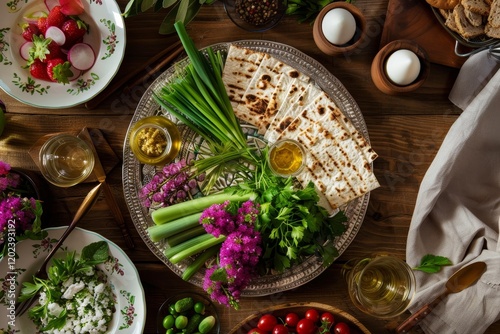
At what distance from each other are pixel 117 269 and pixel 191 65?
0.73 metres

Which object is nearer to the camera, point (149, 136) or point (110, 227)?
point (149, 136)

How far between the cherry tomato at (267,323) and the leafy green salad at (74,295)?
20.3 inches

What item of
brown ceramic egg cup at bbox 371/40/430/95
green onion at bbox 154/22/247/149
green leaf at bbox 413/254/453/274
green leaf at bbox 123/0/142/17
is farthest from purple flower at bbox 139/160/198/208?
green leaf at bbox 413/254/453/274

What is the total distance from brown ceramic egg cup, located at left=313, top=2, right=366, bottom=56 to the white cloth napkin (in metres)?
0.38

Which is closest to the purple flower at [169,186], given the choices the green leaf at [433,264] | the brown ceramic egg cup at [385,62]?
the brown ceramic egg cup at [385,62]

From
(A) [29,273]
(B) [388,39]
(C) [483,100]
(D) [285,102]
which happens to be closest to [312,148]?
(D) [285,102]

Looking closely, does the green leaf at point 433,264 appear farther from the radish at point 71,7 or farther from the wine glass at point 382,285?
the radish at point 71,7

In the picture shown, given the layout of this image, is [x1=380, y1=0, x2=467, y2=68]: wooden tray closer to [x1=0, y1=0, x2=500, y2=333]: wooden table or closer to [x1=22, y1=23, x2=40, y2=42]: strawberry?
[x1=0, y1=0, x2=500, y2=333]: wooden table

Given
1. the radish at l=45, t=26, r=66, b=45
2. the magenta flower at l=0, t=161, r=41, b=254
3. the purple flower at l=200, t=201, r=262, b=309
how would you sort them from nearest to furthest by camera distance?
the purple flower at l=200, t=201, r=262, b=309 → the magenta flower at l=0, t=161, r=41, b=254 → the radish at l=45, t=26, r=66, b=45

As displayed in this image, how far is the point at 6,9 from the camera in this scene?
1.69 meters

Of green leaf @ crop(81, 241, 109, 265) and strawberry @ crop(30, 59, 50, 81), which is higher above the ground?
strawberry @ crop(30, 59, 50, 81)

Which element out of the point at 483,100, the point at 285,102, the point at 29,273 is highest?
the point at 483,100

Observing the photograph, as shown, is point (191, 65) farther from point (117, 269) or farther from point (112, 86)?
point (117, 269)

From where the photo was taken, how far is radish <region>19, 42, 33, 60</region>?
169 centimetres
